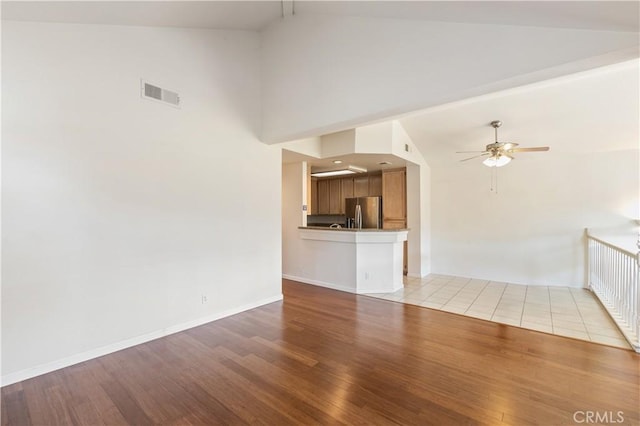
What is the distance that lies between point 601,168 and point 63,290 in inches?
301

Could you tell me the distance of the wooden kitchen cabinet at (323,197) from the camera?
793cm

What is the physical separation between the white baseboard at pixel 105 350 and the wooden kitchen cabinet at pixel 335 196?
4.40 meters

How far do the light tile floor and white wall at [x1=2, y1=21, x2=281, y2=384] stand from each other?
276cm

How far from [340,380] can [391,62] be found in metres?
2.86

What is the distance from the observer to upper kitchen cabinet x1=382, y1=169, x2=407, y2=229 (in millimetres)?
6246

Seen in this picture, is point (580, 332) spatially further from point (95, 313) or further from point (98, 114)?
point (98, 114)

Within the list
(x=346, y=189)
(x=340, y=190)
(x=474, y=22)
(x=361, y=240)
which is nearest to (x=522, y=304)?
(x=361, y=240)

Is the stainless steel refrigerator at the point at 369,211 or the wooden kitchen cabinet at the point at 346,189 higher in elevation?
the wooden kitchen cabinet at the point at 346,189

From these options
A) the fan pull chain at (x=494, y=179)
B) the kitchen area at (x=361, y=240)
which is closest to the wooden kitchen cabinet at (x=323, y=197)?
the kitchen area at (x=361, y=240)

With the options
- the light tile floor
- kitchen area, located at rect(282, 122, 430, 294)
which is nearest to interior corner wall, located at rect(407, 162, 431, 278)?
kitchen area, located at rect(282, 122, 430, 294)

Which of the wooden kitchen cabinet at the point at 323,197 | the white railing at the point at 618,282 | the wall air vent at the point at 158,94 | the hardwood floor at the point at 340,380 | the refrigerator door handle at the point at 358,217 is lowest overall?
the hardwood floor at the point at 340,380

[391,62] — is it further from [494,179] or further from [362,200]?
[494,179]

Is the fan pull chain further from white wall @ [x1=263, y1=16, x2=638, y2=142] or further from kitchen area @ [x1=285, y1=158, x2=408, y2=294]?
white wall @ [x1=263, y1=16, x2=638, y2=142]

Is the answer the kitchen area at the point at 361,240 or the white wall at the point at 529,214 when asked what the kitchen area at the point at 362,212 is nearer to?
the kitchen area at the point at 361,240
